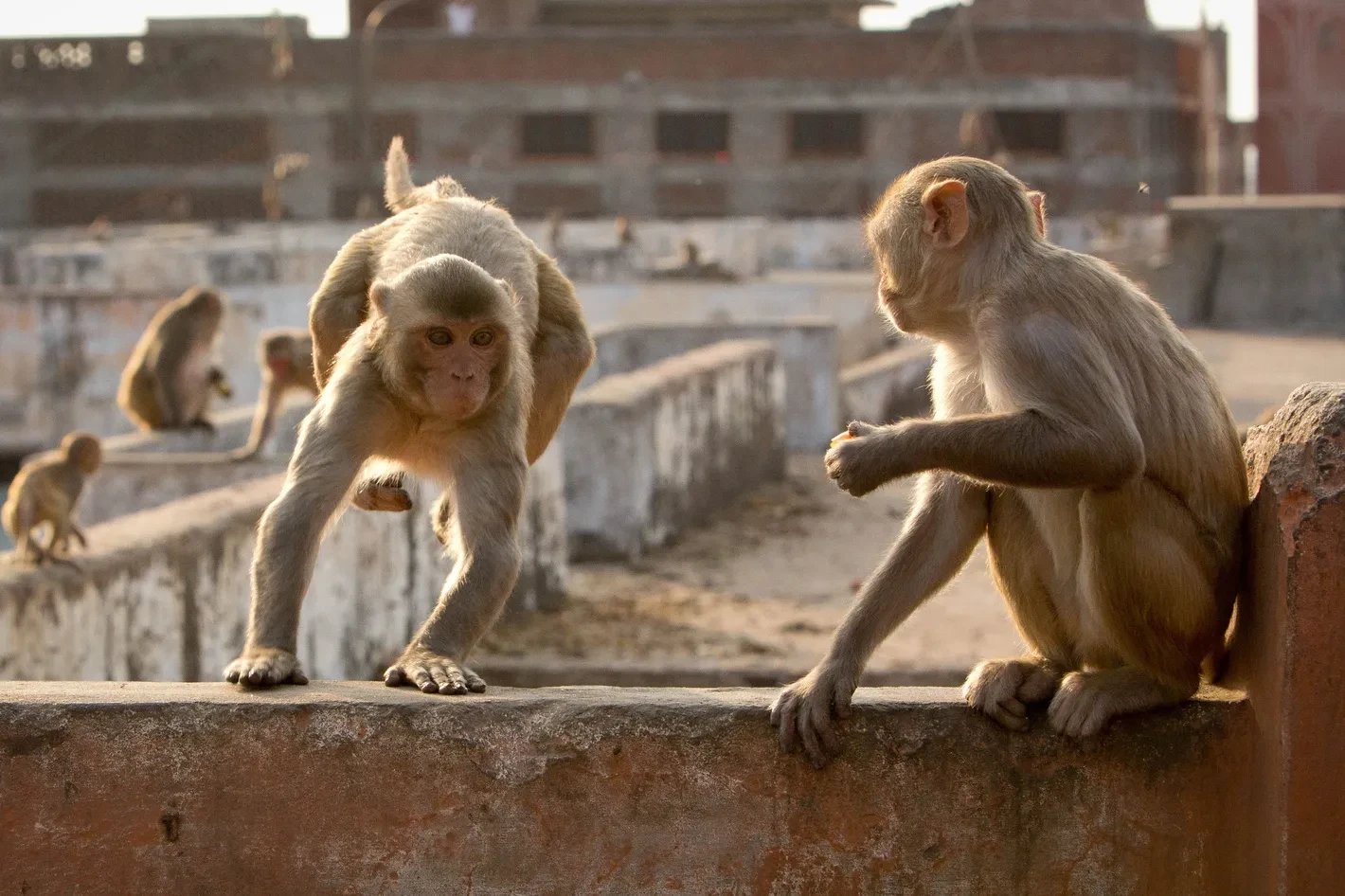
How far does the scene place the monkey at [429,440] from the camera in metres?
3.87

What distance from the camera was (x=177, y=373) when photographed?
13562 millimetres

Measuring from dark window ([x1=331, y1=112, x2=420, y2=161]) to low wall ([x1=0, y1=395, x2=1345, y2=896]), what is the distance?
3768 cm

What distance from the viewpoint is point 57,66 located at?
4125 centimetres

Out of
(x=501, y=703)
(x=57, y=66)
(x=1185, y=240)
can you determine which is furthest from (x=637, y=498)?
(x=57, y=66)

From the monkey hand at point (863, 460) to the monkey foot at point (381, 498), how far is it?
1.39m

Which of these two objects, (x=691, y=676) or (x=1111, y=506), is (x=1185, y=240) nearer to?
(x=691, y=676)

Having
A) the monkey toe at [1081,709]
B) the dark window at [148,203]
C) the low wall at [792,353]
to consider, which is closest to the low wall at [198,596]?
the monkey toe at [1081,709]

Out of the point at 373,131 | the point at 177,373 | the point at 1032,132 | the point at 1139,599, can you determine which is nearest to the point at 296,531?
the point at 1139,599

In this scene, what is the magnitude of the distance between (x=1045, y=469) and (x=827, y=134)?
38341 millimetres

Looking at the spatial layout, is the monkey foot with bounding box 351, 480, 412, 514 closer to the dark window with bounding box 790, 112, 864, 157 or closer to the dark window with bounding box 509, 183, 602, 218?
the dark window with bounding box 509, 183, 602, 218

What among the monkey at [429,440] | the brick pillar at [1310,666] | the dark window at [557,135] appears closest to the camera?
the brick pillar at [1310,666]

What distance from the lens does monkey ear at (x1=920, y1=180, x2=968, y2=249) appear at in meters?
3.55

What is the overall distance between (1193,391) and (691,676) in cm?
559

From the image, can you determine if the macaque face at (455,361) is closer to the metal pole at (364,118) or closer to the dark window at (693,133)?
the metal pole at (364,118)
